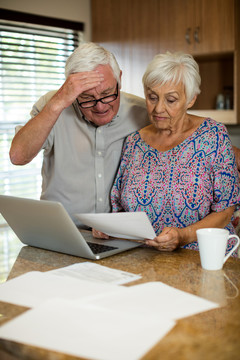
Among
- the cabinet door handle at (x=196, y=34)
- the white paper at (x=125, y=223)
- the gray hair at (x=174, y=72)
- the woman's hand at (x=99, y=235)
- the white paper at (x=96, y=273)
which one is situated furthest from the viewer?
the cabinet door handle at (x=196, y=34)

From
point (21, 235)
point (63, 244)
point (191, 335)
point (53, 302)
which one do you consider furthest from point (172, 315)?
point (21, 235)

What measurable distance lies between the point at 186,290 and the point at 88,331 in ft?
1.08

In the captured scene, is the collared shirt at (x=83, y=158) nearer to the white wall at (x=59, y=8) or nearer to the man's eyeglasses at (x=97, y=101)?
the man's eyeglasses at (x=97, y=101)

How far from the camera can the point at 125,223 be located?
1.44 meters

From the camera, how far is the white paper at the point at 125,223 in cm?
141

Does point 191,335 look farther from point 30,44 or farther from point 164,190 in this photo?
point 30,44

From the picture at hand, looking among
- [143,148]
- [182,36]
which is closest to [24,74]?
[182,36]

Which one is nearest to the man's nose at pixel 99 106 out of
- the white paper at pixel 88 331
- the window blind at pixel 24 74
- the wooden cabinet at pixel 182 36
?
the white paper at pixel 88 331

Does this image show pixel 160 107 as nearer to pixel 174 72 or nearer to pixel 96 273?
pixel 174 72

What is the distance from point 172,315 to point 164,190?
2.80 feet

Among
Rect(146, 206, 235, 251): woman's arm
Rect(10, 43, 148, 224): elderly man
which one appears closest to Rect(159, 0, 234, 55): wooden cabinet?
Rect(10, 43, 148, 224): elderly man

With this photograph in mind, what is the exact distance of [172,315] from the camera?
1012mm

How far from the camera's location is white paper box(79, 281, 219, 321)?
1.02m

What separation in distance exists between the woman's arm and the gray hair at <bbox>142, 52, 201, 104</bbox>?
1.53 ft
